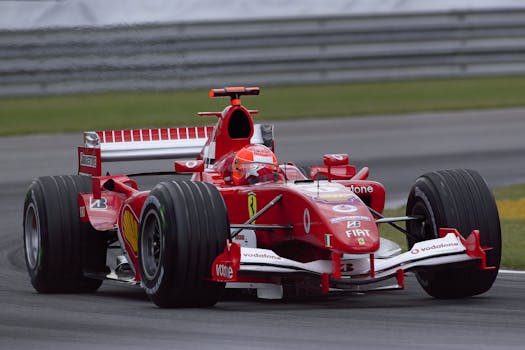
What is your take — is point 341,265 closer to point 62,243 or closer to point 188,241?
point 188,241

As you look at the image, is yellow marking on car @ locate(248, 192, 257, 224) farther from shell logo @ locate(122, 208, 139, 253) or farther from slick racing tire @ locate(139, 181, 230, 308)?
shell logo @ locate(122, 208, 139, 253)

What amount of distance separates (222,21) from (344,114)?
2.77 m

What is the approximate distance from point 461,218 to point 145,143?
3531 mm

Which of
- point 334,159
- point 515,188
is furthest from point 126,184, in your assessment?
point 515,188

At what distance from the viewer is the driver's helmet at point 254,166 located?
10.0m

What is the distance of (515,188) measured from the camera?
1625 centimetres

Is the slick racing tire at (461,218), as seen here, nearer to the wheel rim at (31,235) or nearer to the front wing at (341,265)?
the front wing at (341,265)

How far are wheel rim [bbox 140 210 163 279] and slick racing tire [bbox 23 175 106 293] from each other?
1.46 meters

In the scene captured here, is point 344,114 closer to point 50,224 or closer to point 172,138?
point 172,138

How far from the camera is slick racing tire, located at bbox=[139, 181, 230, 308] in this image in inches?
346

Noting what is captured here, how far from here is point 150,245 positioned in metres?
9.41

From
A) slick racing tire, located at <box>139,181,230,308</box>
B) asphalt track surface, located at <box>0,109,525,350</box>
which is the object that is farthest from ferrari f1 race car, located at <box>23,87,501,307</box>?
asphalt track surface, located at <box>0,109,525,350</box>

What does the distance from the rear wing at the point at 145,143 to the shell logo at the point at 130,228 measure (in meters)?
1.11

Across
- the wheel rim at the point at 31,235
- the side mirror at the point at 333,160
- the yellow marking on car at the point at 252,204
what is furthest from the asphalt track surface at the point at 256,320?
the side mirror at the point at 333,160
